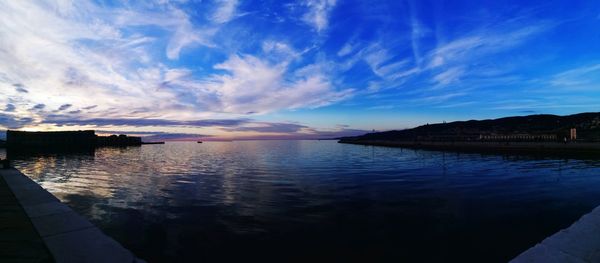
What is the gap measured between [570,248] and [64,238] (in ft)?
39.8

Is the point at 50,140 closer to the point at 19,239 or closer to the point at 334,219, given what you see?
the point at 19,239

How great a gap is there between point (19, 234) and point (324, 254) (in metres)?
7.81

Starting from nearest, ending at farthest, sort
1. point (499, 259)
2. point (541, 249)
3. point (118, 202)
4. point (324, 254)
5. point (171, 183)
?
point (541, 249), point (499, 259), point (324, 254), point (118, 202), point (171, 183)

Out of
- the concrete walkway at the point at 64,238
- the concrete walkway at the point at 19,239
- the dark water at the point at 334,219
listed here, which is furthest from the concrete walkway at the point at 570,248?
the concrete walkway at the point at 19,239

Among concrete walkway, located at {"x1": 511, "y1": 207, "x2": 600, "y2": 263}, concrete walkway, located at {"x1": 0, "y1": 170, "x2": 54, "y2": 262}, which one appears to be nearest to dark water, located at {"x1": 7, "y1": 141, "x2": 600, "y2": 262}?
concrete walkway, located at {"x1": 511, "y1": 207, "x2": 600, "y2": 263}

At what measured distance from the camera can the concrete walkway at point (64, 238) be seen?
6.30 m

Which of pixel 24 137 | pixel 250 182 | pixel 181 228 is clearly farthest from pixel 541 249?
pixel 24 137

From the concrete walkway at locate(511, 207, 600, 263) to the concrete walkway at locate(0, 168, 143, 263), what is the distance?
8.82m

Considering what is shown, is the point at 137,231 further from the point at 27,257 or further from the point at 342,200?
the point at 342,200

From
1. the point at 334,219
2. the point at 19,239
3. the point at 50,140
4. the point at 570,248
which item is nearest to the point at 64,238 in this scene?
the point at 19,239

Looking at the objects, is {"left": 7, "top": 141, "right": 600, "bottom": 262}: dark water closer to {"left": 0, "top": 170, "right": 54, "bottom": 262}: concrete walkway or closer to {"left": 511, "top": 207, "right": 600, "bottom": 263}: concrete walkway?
{"left": 511, "top": 207, "right": 600, "bottom": 263}: concrete walkway

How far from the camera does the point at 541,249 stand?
7.04 metres

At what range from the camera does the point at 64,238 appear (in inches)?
289

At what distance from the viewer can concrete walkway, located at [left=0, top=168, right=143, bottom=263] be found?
20.7 feet
